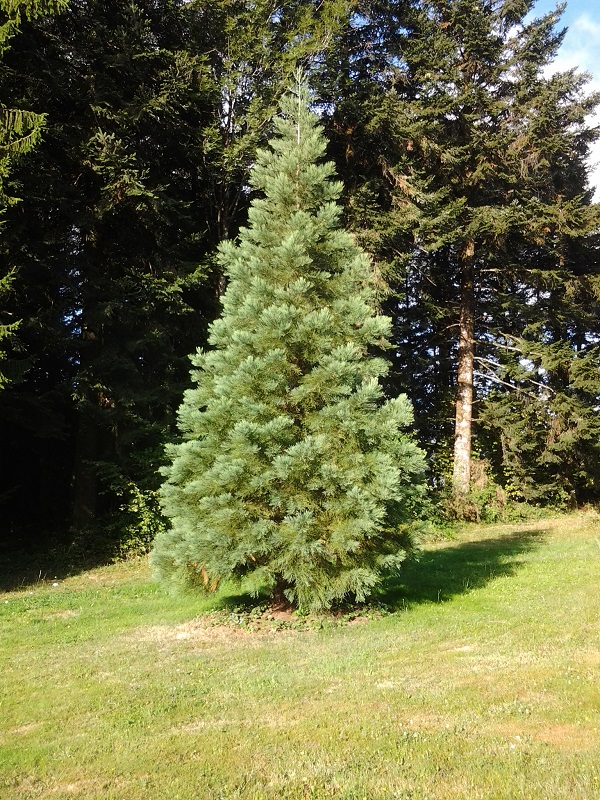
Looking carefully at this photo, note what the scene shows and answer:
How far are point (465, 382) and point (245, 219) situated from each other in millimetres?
9104

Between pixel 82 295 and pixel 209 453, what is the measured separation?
772 cm

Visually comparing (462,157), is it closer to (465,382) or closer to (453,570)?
(465,382)

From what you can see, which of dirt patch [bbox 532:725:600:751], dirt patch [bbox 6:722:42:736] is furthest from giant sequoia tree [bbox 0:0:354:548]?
dirt patch [bbox 532:725:600:751]

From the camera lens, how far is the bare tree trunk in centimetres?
2069

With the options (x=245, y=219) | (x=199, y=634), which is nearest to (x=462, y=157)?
(x=245, y=219)

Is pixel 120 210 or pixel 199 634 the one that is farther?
pixel 120 210

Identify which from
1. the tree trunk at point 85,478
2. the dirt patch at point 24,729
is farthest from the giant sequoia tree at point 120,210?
the dirt patch at point 24,729

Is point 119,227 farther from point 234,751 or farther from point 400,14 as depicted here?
point 234,751

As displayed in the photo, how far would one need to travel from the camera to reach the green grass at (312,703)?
3539 millimetres

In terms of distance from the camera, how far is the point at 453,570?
37.9 feet

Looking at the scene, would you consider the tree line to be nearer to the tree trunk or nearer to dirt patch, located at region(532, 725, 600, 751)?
the tree trunk

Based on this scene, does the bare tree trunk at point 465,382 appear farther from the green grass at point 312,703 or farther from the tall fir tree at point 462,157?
the green grass at point 312,703

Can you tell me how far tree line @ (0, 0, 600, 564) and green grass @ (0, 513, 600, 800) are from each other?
537cm

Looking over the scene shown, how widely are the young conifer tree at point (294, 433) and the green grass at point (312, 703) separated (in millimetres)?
873
